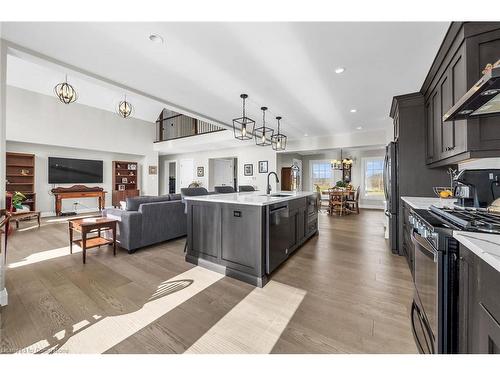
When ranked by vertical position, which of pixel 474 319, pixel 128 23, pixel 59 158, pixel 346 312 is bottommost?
pixel 346 312

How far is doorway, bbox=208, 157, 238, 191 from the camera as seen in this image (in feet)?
30.8

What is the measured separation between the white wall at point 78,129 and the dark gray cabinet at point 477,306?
9056 mm

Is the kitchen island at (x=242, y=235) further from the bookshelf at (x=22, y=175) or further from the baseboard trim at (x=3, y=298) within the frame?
the bookshelf at (x=22, y=175)

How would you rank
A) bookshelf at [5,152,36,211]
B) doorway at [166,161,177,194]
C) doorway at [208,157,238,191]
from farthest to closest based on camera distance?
doorway at [166,161,177,194]
doorway at [208,157,238,191]
bookshelf at [5,152,36,211]

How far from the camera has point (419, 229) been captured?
1.48 meters

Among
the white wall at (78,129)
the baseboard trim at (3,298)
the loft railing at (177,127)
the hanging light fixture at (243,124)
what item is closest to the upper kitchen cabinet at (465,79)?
the hanging light fixture at (243,124)

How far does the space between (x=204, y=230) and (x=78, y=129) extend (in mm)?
7189

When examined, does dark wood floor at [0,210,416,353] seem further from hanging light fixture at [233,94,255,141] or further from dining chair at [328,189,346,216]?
dining chair at [328,189,346,216]

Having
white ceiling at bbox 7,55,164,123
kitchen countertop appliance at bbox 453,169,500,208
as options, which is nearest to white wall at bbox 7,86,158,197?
white ceiling at bbox 7,55,164,123

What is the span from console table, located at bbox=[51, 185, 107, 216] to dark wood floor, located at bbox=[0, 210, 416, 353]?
4.43 m
